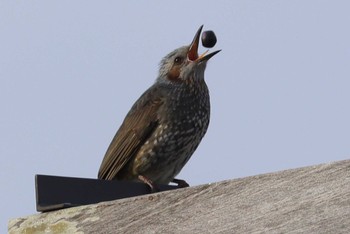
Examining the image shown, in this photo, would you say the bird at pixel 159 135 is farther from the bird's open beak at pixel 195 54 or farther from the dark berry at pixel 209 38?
the dark berry at pixel 209 38

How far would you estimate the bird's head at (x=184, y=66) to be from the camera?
777 centimetres

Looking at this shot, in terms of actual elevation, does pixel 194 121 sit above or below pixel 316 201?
above

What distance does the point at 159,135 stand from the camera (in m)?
7.05

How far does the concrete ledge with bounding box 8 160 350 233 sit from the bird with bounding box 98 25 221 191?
3508mm

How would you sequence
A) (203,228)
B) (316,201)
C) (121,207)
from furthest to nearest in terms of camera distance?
(121,207), (203,228), (316,201)

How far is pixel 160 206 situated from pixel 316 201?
515mm

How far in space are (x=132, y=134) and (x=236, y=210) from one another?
437 cm

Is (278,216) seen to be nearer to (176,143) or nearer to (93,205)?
(93,205)

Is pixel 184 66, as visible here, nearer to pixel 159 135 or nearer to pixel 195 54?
pixel 195 54

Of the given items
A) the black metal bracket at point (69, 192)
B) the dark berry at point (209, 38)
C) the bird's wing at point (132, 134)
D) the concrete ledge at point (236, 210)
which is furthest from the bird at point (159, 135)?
the concrete ledge at point (236, 210)

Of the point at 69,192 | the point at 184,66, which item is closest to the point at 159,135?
the point at 184,66

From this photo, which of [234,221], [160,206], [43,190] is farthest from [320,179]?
[43,190]

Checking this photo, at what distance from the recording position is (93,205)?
3.05 m

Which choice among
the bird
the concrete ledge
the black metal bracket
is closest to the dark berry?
the bird
